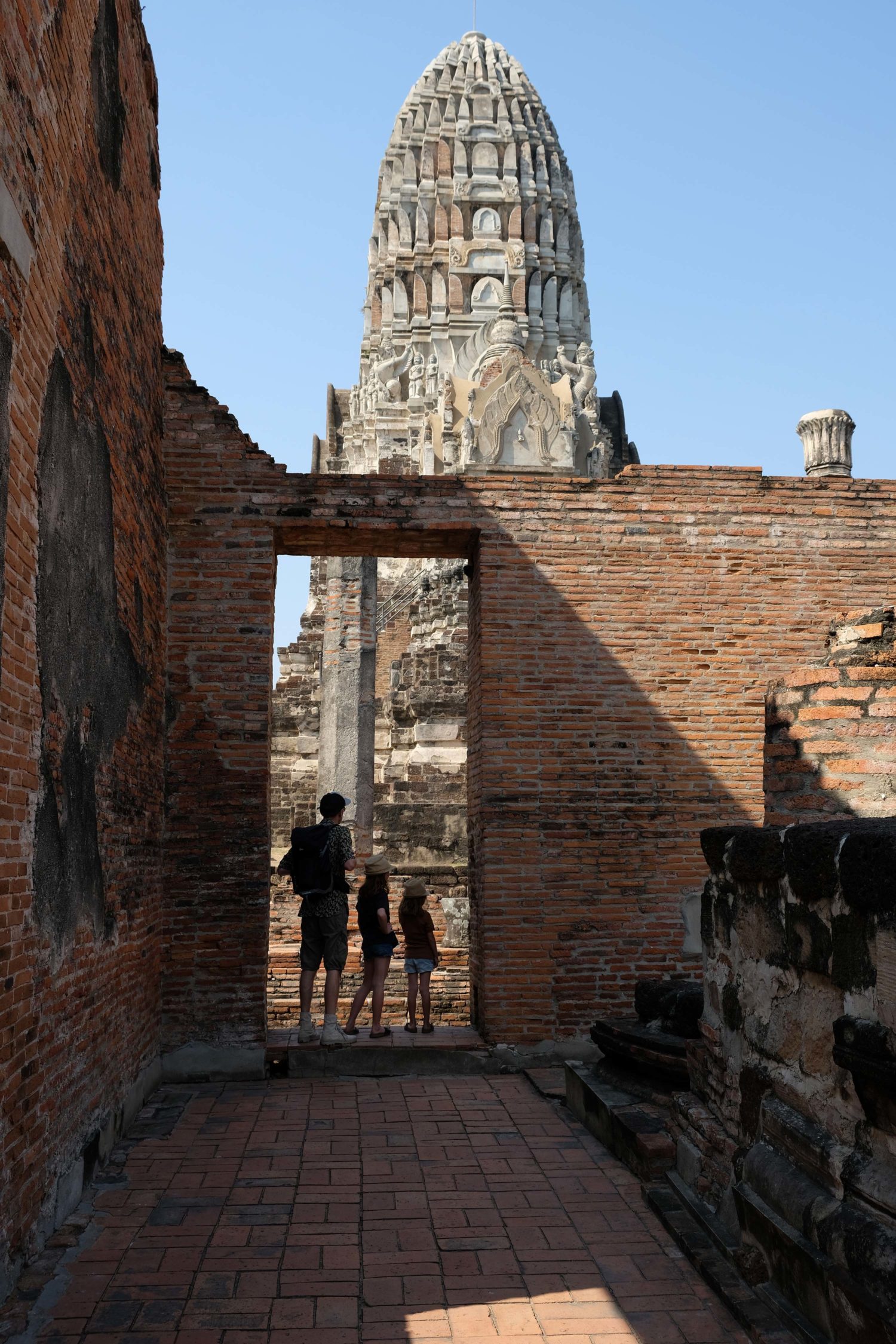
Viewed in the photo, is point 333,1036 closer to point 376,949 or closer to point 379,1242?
point 376,949

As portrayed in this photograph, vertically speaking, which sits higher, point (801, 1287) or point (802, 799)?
point (802, 799)

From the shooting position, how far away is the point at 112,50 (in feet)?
19.2

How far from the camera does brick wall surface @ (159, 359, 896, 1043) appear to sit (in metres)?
7.55

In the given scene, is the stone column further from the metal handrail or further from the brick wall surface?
the metal handrail

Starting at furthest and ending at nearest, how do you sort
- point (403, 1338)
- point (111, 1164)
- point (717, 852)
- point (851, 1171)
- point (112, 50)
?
point (112, 50) < point (111, 1164) < point (717, 852) < point (403, 1338) < point (851, 1171)

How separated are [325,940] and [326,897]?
284mm

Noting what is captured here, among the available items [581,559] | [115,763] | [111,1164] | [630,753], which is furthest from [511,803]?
[111,1164]

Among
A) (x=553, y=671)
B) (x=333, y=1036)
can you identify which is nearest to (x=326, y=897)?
(x=333, y=1036)

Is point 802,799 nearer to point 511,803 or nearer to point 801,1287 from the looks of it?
point 511,803

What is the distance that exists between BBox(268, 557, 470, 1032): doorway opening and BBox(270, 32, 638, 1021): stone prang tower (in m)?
0.03

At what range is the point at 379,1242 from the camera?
14.5 ft

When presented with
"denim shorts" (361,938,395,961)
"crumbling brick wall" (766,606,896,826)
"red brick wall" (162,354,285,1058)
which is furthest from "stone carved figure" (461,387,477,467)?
"crumbling brick wall" (766,606,896,826)

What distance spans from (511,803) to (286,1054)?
2.05 meters

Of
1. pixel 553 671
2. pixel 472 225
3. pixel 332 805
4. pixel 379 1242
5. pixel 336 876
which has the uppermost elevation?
pixel 472 225
